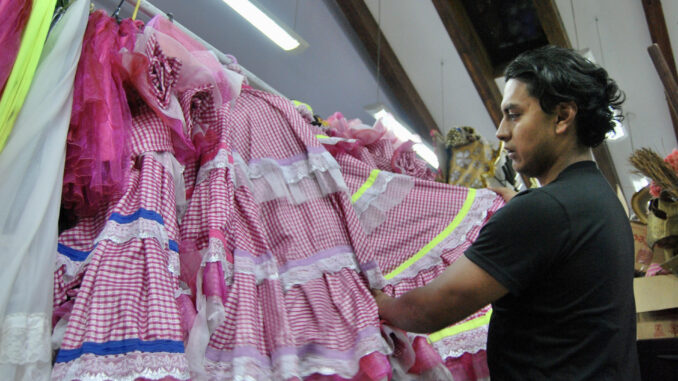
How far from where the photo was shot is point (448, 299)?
118 cm

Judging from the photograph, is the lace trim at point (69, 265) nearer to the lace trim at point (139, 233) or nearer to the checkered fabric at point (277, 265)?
the lace trim at point (139, 233)

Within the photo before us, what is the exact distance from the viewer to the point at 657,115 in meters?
6.59

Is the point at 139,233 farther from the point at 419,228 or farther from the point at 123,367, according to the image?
the point at 419,228

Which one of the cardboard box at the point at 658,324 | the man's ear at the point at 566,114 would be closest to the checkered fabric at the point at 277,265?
the man's ear at the point at 566,114

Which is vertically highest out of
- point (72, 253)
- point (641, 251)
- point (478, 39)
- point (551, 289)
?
point (478, 39)

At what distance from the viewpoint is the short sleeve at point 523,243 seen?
114 cm

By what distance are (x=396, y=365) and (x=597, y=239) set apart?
520 millimetres

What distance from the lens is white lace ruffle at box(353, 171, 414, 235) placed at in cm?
165

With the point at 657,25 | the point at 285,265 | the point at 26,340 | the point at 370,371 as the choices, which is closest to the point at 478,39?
the point at 657,25

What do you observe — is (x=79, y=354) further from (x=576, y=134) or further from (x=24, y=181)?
(x=576, y=134)

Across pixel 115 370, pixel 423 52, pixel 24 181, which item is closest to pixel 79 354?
pixel 115 370

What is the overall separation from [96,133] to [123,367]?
1.50 ft

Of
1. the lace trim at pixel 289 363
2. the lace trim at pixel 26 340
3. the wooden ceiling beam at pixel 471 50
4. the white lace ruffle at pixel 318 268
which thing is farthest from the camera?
the wooden ceiling beam at pixel 471 50

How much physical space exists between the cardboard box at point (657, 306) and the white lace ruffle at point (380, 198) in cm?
85
